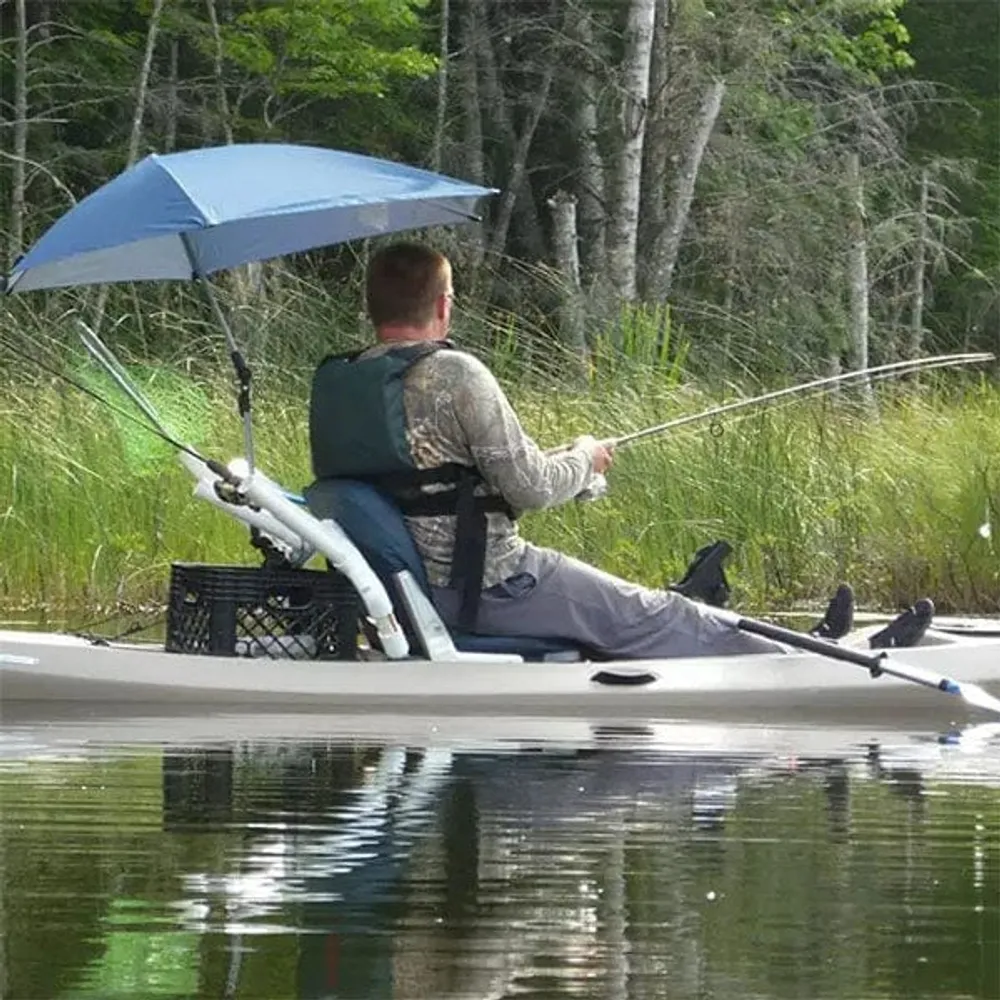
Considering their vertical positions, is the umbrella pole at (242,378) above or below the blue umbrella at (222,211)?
below

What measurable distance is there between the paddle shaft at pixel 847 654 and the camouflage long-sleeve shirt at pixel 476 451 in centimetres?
66

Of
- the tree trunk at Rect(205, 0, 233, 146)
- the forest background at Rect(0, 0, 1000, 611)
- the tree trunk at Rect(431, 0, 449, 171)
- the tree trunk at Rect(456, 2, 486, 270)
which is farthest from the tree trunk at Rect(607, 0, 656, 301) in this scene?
the tree trunk at Rect(456, 2, 486, 270)

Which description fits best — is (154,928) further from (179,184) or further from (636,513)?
(636,513)

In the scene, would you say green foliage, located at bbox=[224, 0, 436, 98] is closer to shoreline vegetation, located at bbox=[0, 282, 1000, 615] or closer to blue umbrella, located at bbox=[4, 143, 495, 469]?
shoreline vegetation, located at bbox=[0, 282, 1000, 615]

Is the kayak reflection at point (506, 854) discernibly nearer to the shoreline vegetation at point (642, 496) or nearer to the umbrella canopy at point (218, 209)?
the umbrella canopy at point (218, 209)

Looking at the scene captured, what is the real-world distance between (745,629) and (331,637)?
116 centimetres

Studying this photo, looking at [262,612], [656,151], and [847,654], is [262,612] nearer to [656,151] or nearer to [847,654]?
[847,654]

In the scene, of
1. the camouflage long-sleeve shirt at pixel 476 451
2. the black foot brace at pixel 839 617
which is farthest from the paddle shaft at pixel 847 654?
the camouflage long-sleeve shirt at pixel 476 451

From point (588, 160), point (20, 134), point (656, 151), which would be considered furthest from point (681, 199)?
point (20, 134)

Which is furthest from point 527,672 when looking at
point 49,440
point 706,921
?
point 49,440

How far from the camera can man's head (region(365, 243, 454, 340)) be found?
9.10 metres

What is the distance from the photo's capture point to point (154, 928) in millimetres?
5406

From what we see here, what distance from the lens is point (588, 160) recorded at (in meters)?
29.5

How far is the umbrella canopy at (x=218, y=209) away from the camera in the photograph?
9.08 metres
